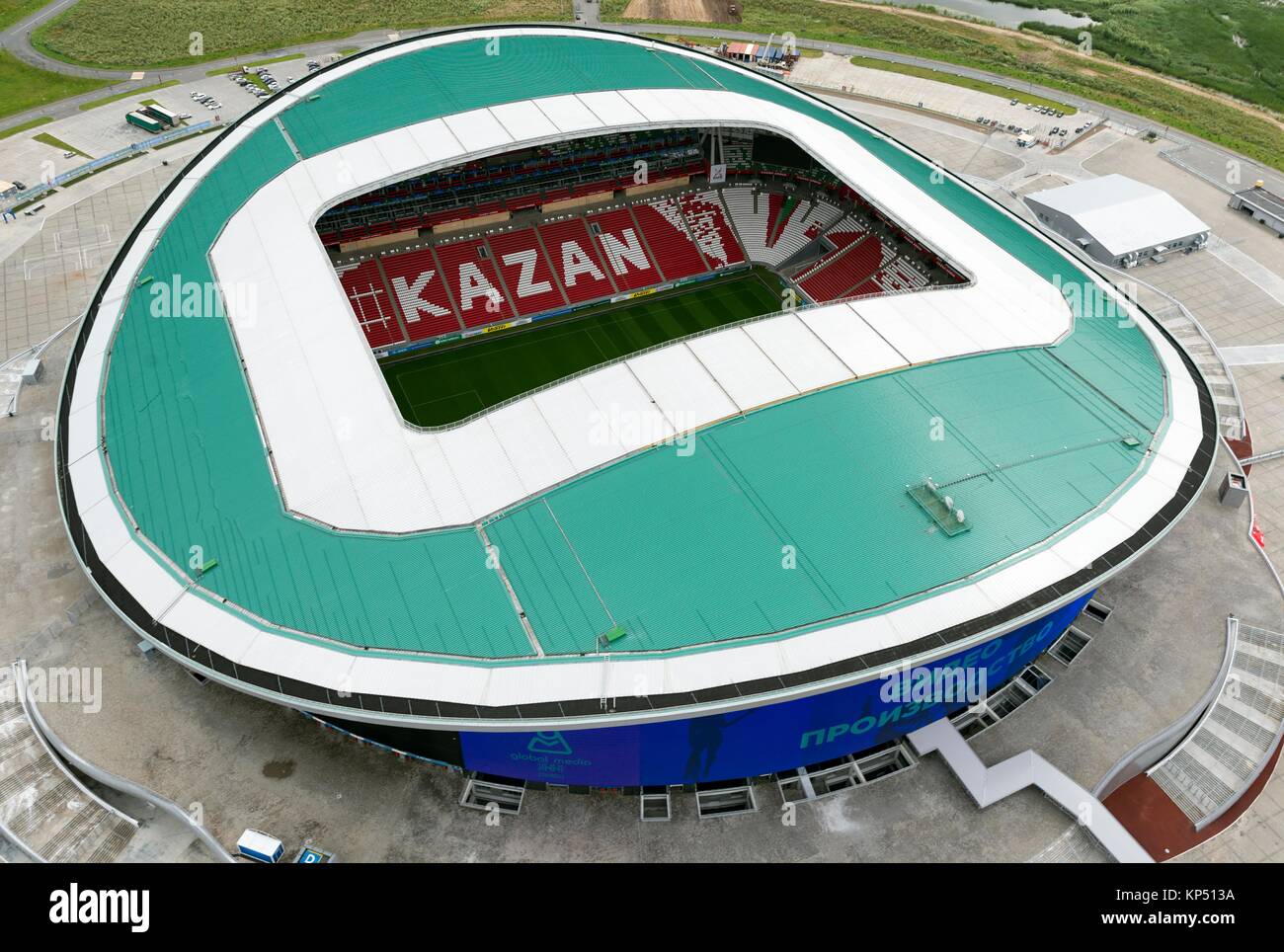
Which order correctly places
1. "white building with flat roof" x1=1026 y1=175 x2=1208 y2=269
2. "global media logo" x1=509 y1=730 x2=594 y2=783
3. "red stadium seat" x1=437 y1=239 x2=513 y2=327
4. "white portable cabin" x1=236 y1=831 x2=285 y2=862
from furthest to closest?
1. "white building with flat roof" x1=1026 y1=175 x2=1208 y2=269
2. "red stadium seat" x1=437 y1=239 x2=513 y2=327
3. "global media logo" x1=509 y1=730 x2=594 y2=783
4. "white portable cabin" x1=236 y1=831 x2=285 y2=862

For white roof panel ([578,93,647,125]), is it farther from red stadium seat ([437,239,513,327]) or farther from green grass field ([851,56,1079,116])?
green grass field ([851,56,1079,116])

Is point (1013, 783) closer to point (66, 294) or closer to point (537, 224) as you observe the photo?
point (537, 224)

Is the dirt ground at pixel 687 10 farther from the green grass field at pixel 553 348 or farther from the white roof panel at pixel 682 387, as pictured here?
the white roof panel at pixel 682 387

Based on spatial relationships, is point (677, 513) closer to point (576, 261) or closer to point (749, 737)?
point (749, 737)

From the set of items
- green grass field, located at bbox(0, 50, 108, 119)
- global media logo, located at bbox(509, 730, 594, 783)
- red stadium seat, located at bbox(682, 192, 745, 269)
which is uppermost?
green grass field, located at bbox(0, 50, 108, 119)

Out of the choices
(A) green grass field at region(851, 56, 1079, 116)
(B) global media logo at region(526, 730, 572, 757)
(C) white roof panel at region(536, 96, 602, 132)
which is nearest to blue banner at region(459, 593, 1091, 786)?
(B) global media logo at region(526, 730, 572, 757)
